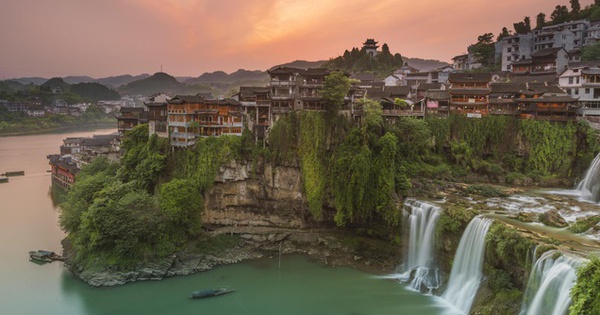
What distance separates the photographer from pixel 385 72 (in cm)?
6022

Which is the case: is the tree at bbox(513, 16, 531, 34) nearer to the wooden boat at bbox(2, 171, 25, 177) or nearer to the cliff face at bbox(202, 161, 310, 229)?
the cliff face at bbox(202, 161, 310, 229)

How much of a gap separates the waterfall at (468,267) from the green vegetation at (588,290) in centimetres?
665

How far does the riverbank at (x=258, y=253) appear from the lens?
21.9m

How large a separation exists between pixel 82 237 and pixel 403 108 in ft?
84.8

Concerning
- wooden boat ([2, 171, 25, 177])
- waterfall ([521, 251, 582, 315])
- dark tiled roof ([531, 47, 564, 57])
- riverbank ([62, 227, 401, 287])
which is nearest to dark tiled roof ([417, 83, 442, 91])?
dark tiled roof ([531, 47, 564, 57])

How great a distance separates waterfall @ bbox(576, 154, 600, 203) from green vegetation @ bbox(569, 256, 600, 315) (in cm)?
1670

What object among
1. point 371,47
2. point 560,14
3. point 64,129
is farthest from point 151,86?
point 560,14

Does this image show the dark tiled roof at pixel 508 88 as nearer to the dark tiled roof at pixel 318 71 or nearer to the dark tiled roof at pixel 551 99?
the dark tiled roof at pixel 551 99

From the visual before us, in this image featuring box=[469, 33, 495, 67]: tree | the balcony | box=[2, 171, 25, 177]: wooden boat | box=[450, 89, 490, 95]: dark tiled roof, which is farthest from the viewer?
box=[469, 33, 495, 67]: tree

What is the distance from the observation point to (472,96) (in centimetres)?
3266

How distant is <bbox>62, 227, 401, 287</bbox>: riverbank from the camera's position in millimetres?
21891

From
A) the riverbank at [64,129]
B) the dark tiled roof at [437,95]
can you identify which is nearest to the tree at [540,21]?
the dark tiled roof at [437,95]

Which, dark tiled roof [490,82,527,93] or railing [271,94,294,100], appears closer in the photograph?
railing [271,94,294,100]

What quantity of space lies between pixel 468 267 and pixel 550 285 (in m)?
4.85
